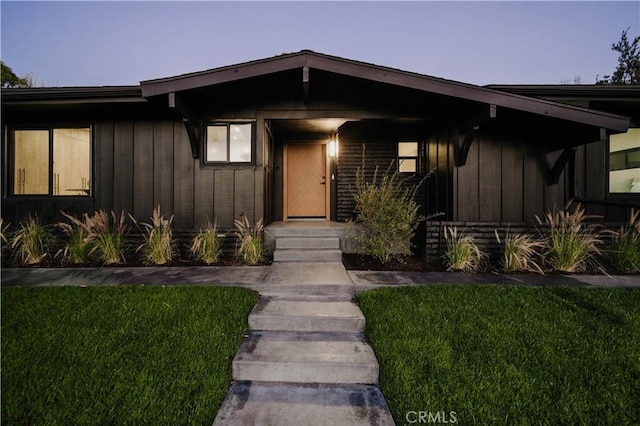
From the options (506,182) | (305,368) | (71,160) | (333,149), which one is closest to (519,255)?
(506,182)

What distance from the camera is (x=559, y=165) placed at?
5.04 metres

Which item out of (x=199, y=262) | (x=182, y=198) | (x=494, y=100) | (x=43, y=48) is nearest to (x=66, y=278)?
(x=199, y=262)

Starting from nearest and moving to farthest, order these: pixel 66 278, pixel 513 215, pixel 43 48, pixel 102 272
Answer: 1. pixel 66 278
2. pixel 102 272
3. pixel 513 215
4. pixel 43 48

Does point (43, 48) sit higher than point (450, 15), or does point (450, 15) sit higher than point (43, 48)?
point (43, 48)

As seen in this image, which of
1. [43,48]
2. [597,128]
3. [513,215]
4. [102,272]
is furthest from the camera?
[43,48]

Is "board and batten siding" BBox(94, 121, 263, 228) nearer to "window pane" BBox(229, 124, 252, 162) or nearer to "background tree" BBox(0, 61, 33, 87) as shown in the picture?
"window pane" BBox(229, 124, 252, 162)

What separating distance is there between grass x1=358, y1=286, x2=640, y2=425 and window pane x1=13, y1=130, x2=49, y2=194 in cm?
671

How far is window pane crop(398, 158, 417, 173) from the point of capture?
714 centimetres

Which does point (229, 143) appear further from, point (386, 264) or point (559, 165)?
point (559, 165)

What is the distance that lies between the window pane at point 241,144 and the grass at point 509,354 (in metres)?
3.54

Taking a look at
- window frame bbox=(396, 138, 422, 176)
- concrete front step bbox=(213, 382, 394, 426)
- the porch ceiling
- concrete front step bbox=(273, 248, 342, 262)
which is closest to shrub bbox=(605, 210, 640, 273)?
window frame bbox=(396, 138, 422, 176)

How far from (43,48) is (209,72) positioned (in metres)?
33.8

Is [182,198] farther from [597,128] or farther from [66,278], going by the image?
[597,128]

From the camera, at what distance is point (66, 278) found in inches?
A: 148
